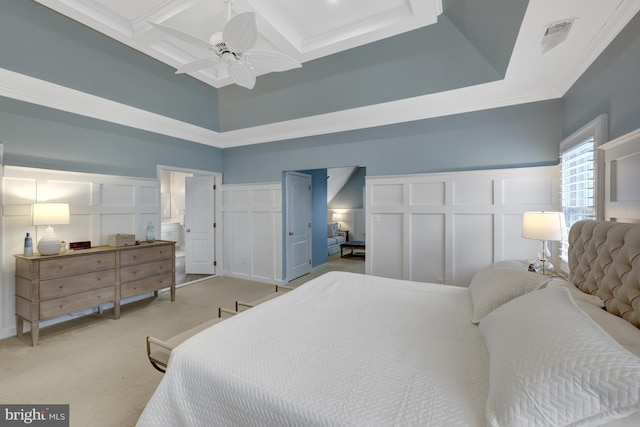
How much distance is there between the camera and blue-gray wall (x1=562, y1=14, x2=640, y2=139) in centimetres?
160

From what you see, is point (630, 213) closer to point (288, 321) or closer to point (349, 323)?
point (349, 323)

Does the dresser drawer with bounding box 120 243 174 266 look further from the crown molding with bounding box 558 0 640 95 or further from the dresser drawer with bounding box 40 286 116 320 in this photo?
the crown molding with bounding box 558 0 640 95

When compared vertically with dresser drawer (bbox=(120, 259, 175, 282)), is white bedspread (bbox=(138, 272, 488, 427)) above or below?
above

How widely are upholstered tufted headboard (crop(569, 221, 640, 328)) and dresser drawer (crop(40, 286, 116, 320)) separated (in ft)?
14.5

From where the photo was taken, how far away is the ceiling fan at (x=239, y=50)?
1883 millimetres

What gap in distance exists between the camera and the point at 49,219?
9.39 feet

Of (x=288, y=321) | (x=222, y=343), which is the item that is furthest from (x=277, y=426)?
(x=288, y=321)

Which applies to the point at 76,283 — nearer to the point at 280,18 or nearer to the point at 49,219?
the point at 49,219

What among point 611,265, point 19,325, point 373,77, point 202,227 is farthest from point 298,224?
Result: point 611,265

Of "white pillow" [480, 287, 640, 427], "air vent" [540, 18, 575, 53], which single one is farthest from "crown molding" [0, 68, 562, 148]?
"white pillow" [480, 287, 640, 427]

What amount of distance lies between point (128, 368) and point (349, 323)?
6.76ft

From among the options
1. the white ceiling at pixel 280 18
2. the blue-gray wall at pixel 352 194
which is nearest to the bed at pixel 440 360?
the white ceiling at pixel 280 18

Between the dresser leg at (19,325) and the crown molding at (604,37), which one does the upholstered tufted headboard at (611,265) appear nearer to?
the crown molding at (604,37)

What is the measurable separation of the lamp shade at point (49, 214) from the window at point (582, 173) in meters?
4.88
